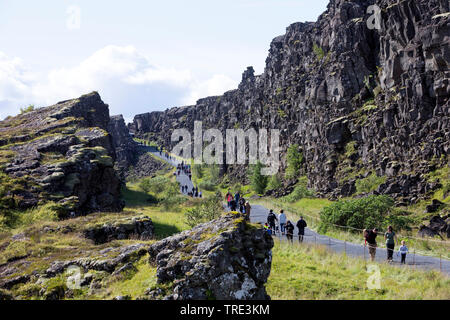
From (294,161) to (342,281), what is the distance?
68.6m

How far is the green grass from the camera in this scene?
12367 mm

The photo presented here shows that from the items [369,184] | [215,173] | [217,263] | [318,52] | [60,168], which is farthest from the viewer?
[215,173]

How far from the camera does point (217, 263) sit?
348 inches

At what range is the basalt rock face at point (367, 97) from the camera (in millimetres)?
48156

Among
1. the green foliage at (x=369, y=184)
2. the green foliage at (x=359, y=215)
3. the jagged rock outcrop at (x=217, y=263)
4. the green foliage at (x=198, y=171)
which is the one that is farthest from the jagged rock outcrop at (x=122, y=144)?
the jagged rock outcrop at (x=217, y=263)

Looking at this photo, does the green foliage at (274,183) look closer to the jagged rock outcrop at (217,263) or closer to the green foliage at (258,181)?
the green foliage at (258,181)

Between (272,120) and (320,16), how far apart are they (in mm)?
30623

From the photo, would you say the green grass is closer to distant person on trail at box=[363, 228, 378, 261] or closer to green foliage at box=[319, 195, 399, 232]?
distant person on trail at box=[363, 228, 378, 261]

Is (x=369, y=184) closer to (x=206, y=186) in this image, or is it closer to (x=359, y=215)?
(x=359, y=215)

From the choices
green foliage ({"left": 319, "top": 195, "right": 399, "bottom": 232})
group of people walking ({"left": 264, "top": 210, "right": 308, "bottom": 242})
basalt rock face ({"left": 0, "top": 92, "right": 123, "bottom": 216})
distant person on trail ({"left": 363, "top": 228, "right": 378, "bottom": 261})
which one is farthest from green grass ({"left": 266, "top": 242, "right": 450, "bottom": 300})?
basalt rock face ({"left": 0, "top": 92, "right": 123, "bottom": 216})

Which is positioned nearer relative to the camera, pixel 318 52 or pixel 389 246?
pixel 389 246

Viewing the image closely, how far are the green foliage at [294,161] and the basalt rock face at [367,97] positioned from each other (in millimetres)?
1786

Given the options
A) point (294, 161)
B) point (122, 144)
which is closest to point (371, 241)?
point (294, 161)
